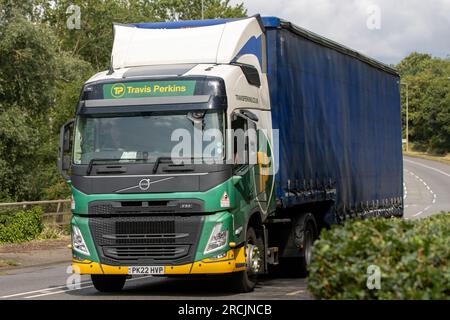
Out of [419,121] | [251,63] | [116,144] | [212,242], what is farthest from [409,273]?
[419,121]

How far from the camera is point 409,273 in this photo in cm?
834

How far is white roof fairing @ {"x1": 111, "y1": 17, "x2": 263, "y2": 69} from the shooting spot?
50.4 feet

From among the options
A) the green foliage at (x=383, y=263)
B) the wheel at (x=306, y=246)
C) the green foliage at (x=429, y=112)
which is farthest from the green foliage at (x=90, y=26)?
the green foliage at (x=429, y=112)

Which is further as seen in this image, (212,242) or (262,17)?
(262,17)

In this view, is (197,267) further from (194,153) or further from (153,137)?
(153,137)

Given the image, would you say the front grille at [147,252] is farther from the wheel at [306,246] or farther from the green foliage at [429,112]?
the green foliage at [429,112]

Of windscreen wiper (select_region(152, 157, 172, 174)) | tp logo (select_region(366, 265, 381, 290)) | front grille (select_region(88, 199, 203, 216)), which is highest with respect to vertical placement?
windscreen wiper (select_region(152, 157, 172, 174))

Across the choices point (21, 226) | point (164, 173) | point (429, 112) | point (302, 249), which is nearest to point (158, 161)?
point (164, 173)

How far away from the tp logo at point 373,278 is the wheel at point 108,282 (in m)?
7.59

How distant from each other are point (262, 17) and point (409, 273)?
28.9 ft

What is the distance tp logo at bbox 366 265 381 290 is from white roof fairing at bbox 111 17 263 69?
724 centimetres

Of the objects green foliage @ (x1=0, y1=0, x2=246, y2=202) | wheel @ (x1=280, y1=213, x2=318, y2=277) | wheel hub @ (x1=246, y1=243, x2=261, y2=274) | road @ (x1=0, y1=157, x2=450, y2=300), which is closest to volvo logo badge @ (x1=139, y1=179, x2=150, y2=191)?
road @ (x1=0, y1=157, x2=450, y2=300)

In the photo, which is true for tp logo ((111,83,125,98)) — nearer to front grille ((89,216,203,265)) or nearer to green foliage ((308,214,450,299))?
front grille ((89,216,203,265))

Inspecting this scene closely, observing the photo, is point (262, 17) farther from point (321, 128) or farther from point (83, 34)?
point (83, 34)
